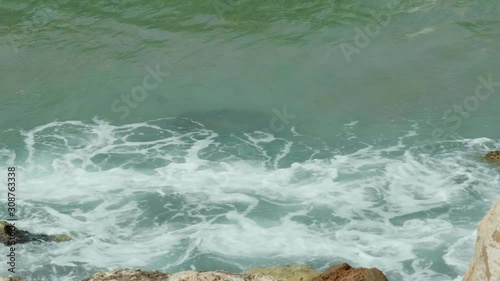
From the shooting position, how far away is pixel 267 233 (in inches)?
611

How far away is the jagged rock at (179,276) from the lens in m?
6.50

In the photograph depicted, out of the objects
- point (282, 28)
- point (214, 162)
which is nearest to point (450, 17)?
point (282, 28)

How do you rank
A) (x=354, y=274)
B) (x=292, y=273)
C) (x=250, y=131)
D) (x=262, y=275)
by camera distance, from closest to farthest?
(x=262, y=275), (x=354, y=274), (x=292, y=273), (x=250, y=131)

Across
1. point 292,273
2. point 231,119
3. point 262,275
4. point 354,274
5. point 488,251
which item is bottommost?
point 231,119

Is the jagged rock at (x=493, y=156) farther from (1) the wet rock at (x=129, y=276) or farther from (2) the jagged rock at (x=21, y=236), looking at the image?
(1) the wet rock at (x=129, y=276)

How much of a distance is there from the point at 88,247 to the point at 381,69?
10148mm

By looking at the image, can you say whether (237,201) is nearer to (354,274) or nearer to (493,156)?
(493,156)

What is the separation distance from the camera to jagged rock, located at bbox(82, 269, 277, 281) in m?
6.50

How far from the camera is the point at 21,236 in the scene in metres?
15.1

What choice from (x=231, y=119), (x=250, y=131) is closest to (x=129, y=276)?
(x=250, y=131)

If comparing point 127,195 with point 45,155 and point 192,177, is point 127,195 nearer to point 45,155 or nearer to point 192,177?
point 192,177

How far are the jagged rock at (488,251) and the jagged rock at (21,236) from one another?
32.4 ft

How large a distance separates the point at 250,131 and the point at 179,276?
1293 cm

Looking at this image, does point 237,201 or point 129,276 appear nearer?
point 129,276
